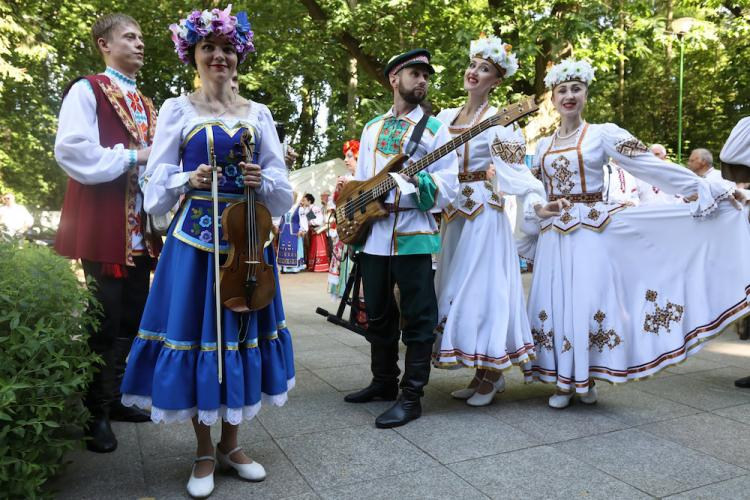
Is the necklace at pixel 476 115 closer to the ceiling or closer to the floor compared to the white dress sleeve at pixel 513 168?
closer to the ceiling

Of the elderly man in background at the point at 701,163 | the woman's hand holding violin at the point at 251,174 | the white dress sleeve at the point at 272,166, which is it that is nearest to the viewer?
the woman's hand holding violin at the point at 251,174

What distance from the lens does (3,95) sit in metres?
17.0

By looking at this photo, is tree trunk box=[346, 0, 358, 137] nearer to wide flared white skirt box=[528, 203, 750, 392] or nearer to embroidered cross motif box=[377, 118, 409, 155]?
embroidered cross motif box=[377, 118, 409, 155]

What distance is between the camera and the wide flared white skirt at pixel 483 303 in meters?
3.72

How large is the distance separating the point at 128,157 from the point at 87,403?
1282 mm

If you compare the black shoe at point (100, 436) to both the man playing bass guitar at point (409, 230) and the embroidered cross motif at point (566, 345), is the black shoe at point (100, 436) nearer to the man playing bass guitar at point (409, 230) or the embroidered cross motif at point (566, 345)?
the man playing bass guitar at point (409, 230)

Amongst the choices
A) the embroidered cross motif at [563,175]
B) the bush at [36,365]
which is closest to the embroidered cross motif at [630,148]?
the embroidered cross motif at [563,175]

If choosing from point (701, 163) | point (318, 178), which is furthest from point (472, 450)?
point (318, 178)

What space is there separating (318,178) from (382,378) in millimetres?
13143

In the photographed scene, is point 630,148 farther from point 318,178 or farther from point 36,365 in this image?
point 318,178

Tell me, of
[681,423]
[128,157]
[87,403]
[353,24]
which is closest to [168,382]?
[87,403]

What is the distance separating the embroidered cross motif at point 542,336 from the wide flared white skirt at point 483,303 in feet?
0.47

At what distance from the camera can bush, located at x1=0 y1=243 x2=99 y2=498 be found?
2143mm

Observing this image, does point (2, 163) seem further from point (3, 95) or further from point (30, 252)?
point (30, 252)
